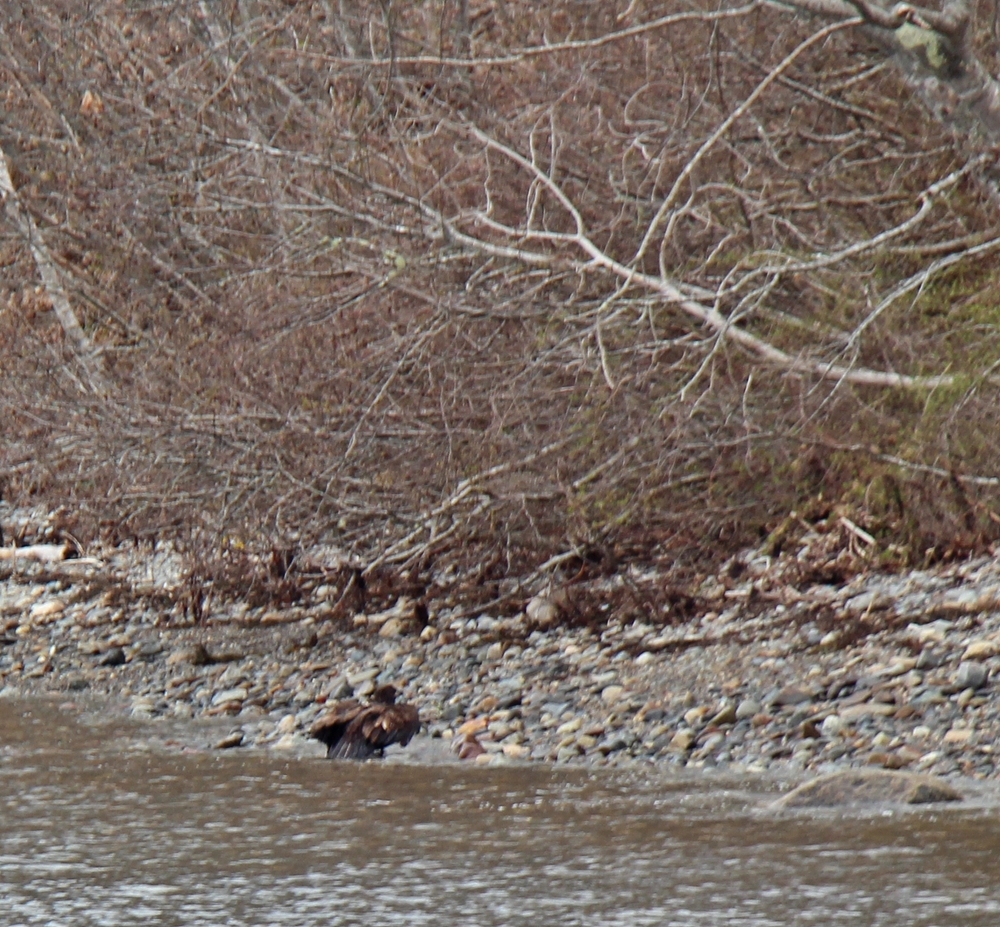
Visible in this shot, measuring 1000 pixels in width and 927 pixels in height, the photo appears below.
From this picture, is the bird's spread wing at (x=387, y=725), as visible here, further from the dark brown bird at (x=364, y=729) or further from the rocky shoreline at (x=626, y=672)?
the rocky shoreline at (x=626, y=672)

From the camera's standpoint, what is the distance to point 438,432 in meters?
8.42

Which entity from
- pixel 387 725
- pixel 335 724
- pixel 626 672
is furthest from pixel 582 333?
pixel 335 724

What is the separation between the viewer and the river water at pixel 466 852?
407 cm

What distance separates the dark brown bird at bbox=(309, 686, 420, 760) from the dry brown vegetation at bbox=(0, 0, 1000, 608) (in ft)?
4.57

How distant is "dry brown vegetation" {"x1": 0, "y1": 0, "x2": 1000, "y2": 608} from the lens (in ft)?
25.4

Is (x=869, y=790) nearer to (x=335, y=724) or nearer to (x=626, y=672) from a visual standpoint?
(x=626, y=672)

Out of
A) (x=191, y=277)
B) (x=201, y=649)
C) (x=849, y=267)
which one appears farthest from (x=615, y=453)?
(x=191, y=277)

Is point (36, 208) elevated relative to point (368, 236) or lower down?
elevated

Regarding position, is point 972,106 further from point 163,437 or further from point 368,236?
point 163,437

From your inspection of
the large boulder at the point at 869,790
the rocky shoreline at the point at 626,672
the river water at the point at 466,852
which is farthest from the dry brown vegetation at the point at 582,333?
the large boulder at the point at 869,790

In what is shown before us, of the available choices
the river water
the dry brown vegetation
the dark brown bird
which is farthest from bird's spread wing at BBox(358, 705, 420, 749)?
the dry brown vegetation

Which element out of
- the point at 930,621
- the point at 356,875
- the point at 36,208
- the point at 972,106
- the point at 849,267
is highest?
the point at 36,208

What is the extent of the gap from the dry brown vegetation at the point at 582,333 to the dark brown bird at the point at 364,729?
139cm

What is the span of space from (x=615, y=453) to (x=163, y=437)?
250cm
